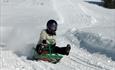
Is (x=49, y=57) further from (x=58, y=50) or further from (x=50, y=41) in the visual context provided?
(x=50, y=41)

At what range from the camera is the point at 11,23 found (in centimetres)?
2058

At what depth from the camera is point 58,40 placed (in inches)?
611

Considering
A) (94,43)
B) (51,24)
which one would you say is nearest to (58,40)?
(94,43)

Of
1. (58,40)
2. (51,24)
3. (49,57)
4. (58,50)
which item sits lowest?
(58,40)

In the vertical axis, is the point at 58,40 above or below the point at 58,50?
below

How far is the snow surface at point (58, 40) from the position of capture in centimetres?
1026

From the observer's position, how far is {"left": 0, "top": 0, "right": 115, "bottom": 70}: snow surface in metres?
10.3

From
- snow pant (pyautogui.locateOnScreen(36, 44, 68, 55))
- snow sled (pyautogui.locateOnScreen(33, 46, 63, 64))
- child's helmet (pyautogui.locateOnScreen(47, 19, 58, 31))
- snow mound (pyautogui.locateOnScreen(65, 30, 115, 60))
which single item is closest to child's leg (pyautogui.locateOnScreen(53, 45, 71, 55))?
snow pant (pyautogui.locateOnScreen(36, 44, 68, 55))

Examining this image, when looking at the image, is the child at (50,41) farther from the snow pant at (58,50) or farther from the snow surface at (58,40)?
the snow surface at (58,40)

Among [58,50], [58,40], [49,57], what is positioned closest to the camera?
[49,57]

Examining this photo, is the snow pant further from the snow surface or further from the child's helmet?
the child's helmet

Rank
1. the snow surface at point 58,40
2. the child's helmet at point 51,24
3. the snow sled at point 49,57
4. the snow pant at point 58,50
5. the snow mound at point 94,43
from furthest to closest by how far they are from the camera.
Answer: the snow mound at point 94,43, the child's helmet at point 51,24, the snow pant at point 58,50, the snow sled at point 49,57, the snow surface at point 58,40

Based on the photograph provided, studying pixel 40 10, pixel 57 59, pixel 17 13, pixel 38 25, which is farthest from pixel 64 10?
pixel 57 59

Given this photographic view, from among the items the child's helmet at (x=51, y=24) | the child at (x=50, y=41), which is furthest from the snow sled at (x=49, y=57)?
the child's helmet at (x=51, y=24)
